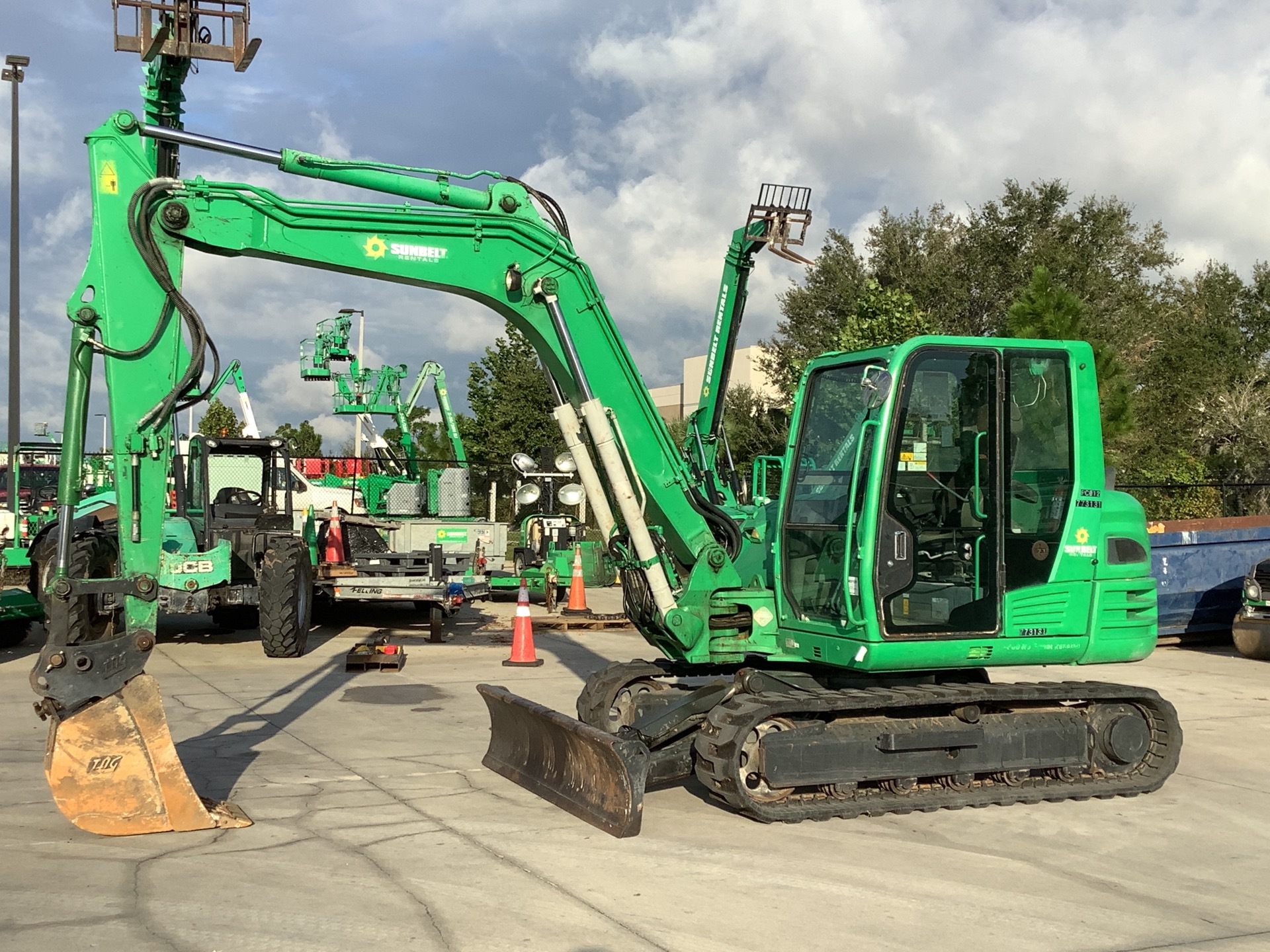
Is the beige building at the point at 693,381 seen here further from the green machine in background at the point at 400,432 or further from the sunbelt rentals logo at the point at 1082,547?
the sunbelt rentals logo at the point at 1082,547

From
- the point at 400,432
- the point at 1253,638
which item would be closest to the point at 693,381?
the point at 400,432

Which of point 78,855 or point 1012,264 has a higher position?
point 1012,264

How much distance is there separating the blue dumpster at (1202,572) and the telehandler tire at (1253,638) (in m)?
0.92

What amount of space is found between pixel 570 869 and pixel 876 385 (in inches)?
130

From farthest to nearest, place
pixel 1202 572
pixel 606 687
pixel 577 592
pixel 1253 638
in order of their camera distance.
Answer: pixel 577 592 < pixel 1202 572 < pixel 1253 638 < pixel 606 687

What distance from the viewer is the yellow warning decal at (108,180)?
22.8ft

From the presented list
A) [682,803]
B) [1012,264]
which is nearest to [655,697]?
[682,803]

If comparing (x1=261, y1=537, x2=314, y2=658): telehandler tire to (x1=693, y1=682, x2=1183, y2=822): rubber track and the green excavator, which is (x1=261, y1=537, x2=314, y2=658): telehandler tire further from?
(x1=693, y1=682, x2=1183, y2=822): rubber track

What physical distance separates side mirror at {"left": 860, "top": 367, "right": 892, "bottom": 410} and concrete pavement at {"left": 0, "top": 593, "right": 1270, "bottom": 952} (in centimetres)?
248

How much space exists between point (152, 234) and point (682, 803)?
15.4ft

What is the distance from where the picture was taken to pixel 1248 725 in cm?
1053

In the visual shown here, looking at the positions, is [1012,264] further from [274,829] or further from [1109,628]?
[274,829]

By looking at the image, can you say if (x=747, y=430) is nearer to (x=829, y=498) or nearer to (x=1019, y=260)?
(x=1019, y=260)

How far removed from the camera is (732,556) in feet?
27.6
